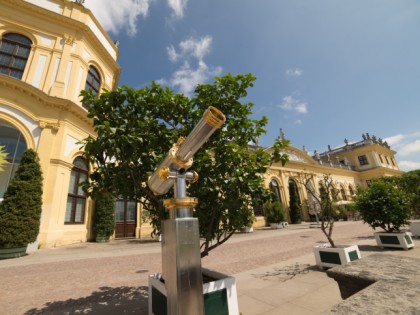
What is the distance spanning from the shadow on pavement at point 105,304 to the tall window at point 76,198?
915 cm

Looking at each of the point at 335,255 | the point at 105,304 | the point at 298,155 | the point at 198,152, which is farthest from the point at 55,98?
the point at 298,155

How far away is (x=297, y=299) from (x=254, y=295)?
808mm

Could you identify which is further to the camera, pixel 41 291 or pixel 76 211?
pixel 76 211

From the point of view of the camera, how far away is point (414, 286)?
4.42 ft

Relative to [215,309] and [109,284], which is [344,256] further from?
[109,284]

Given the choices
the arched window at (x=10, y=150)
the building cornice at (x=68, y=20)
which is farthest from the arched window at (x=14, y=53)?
the arched window at (x=10, y=150)

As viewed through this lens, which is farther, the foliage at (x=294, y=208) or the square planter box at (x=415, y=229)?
the foliage at (x=294, y=208)

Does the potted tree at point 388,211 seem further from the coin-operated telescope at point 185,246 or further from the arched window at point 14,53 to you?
the arched window at point 14,53

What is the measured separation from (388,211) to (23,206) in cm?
1495

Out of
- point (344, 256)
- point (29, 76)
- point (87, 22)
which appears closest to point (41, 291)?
point (344, 256)

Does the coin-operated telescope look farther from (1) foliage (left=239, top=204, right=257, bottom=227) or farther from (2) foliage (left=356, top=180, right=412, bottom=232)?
(2) foliage (left=356, top=180, right=412, bottom=232)

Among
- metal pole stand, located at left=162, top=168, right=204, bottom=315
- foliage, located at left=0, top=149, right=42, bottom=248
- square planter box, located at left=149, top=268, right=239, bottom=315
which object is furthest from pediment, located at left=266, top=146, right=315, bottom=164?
metal pole stand, located at left=162, top=168, right=204, bottom=315

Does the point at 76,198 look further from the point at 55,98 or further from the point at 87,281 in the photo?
the point at 87,281

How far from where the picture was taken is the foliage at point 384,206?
7.98 m
